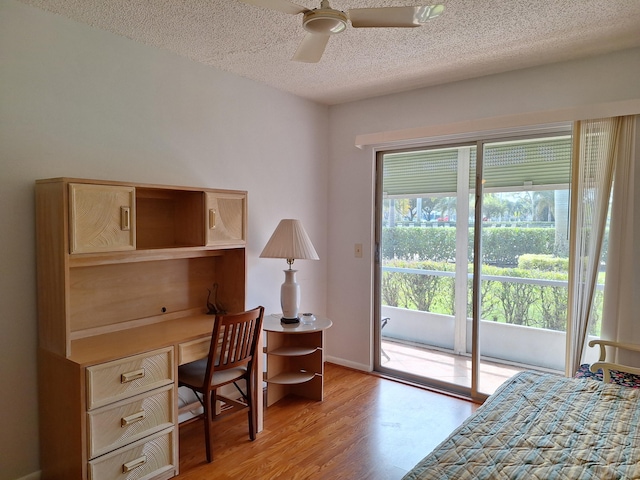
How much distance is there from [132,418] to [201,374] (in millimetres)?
485

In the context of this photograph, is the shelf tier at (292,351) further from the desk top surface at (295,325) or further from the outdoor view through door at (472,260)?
the outdoor view through door at (472,260)

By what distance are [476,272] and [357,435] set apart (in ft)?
5.07

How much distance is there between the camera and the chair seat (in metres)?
2.47

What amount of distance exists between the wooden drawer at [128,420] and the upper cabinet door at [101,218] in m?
0.79

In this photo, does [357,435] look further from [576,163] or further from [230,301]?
[576,163]

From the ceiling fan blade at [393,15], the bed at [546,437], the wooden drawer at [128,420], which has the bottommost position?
the wooden drawer at [128,420]

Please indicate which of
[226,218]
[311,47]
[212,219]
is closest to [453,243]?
[226,218]

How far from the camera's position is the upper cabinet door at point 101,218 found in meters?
2.00

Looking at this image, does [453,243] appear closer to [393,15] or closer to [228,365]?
[228,365]

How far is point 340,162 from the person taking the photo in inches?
159

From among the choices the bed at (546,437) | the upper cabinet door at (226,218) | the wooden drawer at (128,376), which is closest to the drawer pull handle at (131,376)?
the wooden drawer at (128,376)

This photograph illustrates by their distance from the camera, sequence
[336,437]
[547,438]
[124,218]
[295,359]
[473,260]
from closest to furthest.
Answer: [547,438]
[124,218]
[336,437]
[473,260]
[295,359]

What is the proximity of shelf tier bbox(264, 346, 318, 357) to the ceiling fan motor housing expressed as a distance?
2.22 meters

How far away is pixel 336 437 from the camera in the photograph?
2.75 m
